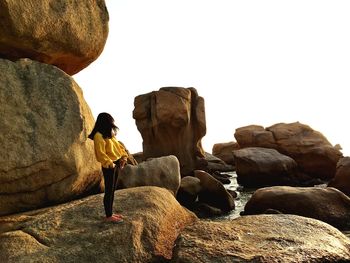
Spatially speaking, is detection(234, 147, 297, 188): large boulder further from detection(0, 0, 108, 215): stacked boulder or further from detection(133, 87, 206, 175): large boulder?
detection(0, 0, 108, 215): stacked boulder

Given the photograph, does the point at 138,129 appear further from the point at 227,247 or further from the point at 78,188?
the point at 227,247

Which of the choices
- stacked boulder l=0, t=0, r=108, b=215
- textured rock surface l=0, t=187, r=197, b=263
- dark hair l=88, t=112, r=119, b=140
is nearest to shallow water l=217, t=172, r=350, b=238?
textured rock surface l=0, t=187, r=197, b=263

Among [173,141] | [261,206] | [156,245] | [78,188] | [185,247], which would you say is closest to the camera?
[185,247]

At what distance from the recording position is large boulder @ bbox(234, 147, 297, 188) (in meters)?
25.3

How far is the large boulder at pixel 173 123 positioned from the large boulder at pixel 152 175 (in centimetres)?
1774

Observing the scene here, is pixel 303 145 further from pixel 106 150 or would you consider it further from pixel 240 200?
pixel 106 150

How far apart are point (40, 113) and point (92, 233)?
2.92 meters

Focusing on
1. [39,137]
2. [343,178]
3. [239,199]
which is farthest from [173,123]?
[39,137]

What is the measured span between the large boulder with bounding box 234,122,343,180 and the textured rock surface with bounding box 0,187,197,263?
24966mm

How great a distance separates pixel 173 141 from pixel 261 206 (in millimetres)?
18032

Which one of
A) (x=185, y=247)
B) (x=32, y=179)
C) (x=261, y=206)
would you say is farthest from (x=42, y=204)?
(x=261, y=206)

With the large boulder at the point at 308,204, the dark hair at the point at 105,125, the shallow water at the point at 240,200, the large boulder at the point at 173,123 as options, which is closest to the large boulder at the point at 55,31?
the dark hair at the point at 105,125

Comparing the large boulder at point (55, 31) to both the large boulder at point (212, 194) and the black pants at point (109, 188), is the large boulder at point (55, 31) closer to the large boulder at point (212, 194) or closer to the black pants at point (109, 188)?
the black pants at point (109, 188)

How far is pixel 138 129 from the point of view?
1259 inches
